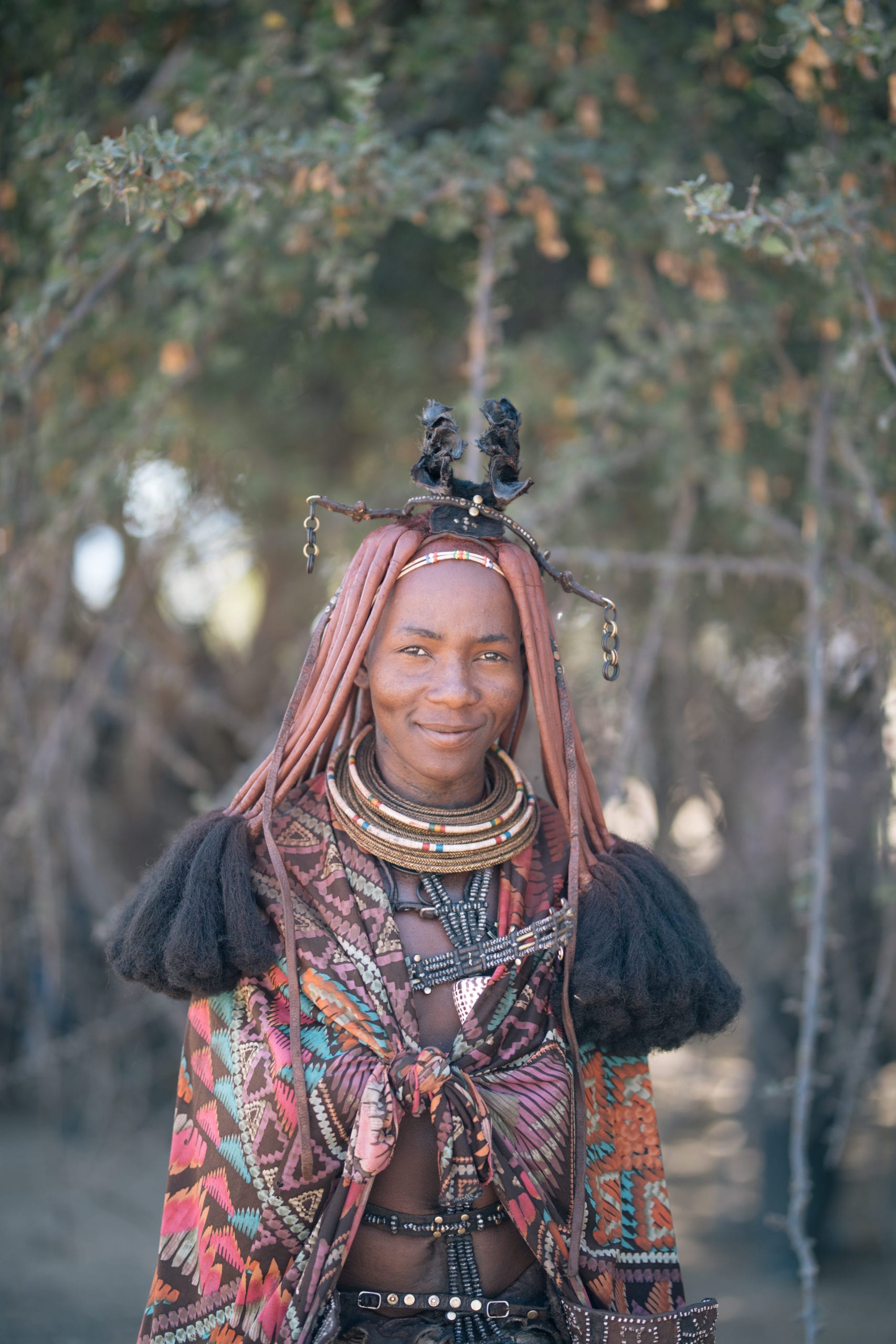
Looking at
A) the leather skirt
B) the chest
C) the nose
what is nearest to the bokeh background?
the nose

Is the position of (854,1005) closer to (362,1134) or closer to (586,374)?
(586,374)

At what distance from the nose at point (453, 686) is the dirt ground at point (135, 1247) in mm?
3065

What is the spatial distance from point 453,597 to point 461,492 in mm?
223

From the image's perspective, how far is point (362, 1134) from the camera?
1.83 metres

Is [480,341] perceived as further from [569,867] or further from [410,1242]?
[410,1242]

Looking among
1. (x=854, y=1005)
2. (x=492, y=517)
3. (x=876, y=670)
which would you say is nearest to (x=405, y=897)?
(x=492, y=517)

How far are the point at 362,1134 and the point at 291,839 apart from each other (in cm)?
53

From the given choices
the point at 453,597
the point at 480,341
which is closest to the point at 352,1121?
the point at 453,597

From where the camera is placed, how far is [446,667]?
2.05 meters

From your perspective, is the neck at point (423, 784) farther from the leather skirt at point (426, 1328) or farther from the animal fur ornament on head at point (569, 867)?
the leather skirt at point (426, 1328)

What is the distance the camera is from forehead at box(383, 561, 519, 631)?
6.74 ft

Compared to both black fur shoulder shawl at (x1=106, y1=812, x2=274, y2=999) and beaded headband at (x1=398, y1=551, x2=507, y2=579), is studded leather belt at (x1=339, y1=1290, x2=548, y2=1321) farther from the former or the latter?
beaded headband at (x1=398, y1=551, x2=507, y2=579)

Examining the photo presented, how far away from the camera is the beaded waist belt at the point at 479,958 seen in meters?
2.02

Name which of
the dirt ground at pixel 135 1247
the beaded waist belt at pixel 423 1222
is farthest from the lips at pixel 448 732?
the dirt ground at pixel 135 1247
